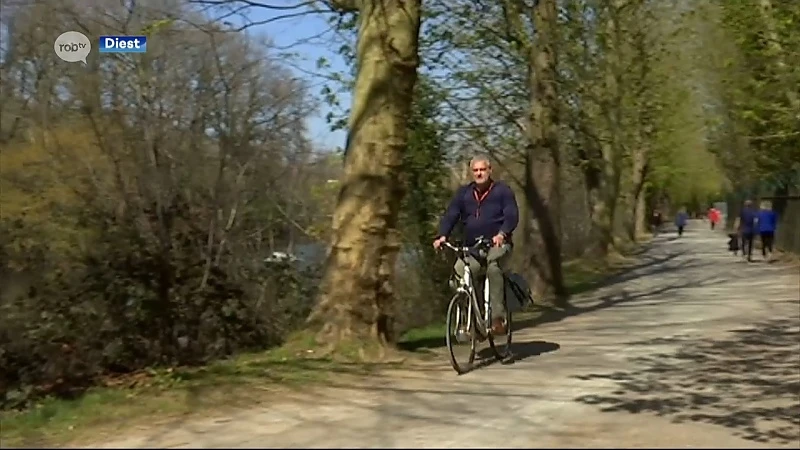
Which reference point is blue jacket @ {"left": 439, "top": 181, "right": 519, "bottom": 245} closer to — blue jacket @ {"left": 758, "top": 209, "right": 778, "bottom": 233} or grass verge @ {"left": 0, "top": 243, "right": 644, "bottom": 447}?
grass verge @ {"left": 0, "top": 243, "right": 644, "bottom": 447}

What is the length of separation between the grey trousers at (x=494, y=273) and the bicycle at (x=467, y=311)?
0.04 metres

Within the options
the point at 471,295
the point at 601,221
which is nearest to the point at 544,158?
the point at 471,295

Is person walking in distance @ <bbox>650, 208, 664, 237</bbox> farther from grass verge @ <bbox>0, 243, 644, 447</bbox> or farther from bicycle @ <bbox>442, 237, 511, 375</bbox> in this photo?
grass verge @ <bbox>0, 243, 644, 447</bbox>

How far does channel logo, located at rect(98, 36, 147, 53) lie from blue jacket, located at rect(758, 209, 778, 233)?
20.4m

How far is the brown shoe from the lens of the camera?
10.3 meters

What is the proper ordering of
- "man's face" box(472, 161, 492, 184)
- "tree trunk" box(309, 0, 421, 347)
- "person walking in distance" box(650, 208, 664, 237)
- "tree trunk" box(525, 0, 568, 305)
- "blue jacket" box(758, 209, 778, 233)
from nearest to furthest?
"man's face" box(472, 161, 492, 184) < "tree trunk" box(309, 0, 421, 347) < "tree trunk" box(525, 0, 568, 305) < "blue jacket" box(758, 209, 778, 233) < "person walking in distance" box(650, 208, 664, 237)

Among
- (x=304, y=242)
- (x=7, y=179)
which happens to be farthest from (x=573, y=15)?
(x=7, y=179)

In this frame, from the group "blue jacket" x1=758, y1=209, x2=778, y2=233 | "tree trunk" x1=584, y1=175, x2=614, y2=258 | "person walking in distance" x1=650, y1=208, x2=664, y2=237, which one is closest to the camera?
"blue jacket" x1=758, y1=209, x2=778, y2=233

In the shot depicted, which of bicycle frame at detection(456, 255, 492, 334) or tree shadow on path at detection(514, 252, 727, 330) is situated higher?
bicycle frame at detection(456, 255, 492, 334)

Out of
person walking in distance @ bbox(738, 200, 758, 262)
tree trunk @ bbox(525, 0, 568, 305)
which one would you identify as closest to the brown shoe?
tree trunk @ bbox(525, 0, 568, 305)

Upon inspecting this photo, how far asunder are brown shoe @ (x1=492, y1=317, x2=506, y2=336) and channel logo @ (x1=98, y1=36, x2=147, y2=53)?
22.9 feet

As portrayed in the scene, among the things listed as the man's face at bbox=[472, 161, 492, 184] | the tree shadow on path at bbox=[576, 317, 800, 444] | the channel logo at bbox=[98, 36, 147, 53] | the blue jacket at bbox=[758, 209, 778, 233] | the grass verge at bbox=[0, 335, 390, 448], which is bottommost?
the tree shadow on path at bbox=[576, 317, 800, 444]

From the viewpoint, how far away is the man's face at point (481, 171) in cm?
1039

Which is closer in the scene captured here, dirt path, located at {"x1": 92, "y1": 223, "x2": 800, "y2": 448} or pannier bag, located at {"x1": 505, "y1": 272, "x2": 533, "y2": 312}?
dirt path, located at {"x1": 92, "y1": 223, "x2": 800, "y2": 448}
